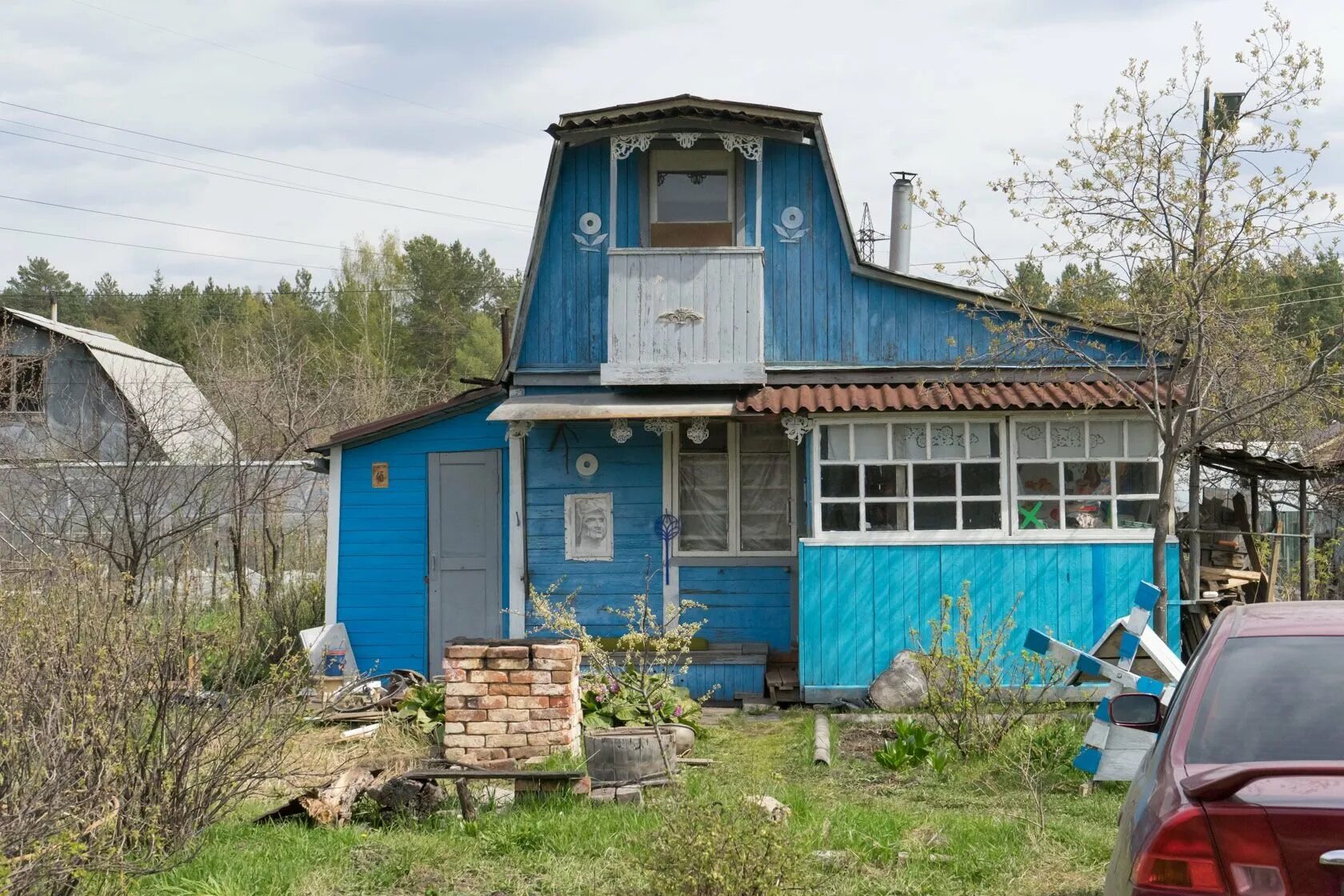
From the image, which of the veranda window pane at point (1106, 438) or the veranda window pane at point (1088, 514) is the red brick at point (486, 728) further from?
the veranda window pane at point (1106, 438)

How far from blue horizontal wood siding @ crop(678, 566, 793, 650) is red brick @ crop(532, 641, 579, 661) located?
385cm

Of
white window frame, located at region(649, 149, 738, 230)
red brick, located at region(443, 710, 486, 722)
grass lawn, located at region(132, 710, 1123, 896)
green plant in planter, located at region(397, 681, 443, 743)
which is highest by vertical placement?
white window frame, located at region(649, 149, 738, 230)

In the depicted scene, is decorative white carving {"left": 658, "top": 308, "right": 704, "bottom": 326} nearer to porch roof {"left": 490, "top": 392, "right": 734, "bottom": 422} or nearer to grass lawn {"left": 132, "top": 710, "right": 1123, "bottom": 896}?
porch roof {"left": 490, "top": 392, "right": 734, "bottom": 422}

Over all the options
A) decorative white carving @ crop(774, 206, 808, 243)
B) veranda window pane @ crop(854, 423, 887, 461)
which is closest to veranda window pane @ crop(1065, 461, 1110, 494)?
veranda window pane @ crop(854, 423, 887, 461)

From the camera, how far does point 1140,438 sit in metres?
11.8

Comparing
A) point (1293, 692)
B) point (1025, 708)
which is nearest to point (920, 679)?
point (1025, 708)

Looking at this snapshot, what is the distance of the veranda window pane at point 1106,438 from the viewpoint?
38.8ft

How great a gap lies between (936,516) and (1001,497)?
0.61 meters

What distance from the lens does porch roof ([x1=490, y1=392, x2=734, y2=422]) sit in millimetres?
11930

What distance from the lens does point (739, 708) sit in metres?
11.9

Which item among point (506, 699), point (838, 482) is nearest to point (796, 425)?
point (838, 482)

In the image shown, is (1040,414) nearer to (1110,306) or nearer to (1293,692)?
(1110,306)

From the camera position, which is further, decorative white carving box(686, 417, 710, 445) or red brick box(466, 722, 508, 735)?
decorative white carving box(686, 417, 710, 445)

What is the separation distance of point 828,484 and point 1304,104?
4954 mm
